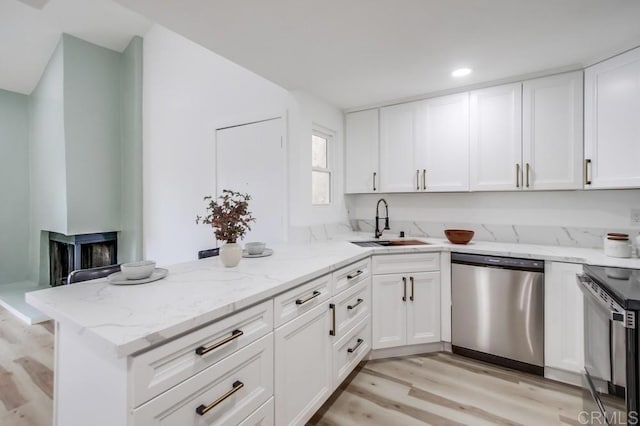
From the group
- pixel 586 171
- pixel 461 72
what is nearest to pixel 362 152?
pixel 461 72

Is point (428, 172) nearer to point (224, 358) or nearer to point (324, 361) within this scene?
point (324, 361)

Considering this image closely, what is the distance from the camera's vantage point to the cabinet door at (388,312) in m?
2.36

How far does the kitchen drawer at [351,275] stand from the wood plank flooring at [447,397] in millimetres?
736

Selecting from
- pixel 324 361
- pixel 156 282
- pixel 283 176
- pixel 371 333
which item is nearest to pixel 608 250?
pixel 371 333

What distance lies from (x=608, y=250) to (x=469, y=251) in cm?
88

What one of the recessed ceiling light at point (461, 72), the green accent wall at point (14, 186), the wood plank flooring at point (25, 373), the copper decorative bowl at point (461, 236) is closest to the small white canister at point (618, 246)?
the copper decorative bowl at point (461, 236)

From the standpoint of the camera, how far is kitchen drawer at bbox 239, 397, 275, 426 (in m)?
1.17

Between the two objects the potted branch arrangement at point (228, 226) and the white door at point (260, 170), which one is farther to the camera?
the white door at point (260, 170)

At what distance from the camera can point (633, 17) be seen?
1656 mm

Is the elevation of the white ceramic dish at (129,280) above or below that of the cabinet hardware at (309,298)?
above

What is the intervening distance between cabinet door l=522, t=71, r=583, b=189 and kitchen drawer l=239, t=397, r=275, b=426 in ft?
8.26

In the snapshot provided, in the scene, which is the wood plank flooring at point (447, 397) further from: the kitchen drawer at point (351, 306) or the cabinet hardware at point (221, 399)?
the cabinet hardware at point (221, 399)

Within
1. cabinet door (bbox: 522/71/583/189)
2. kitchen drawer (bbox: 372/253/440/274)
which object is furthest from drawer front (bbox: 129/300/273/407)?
cabinet door (bbox: 522/71/583/189)

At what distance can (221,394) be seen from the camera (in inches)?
41.7
